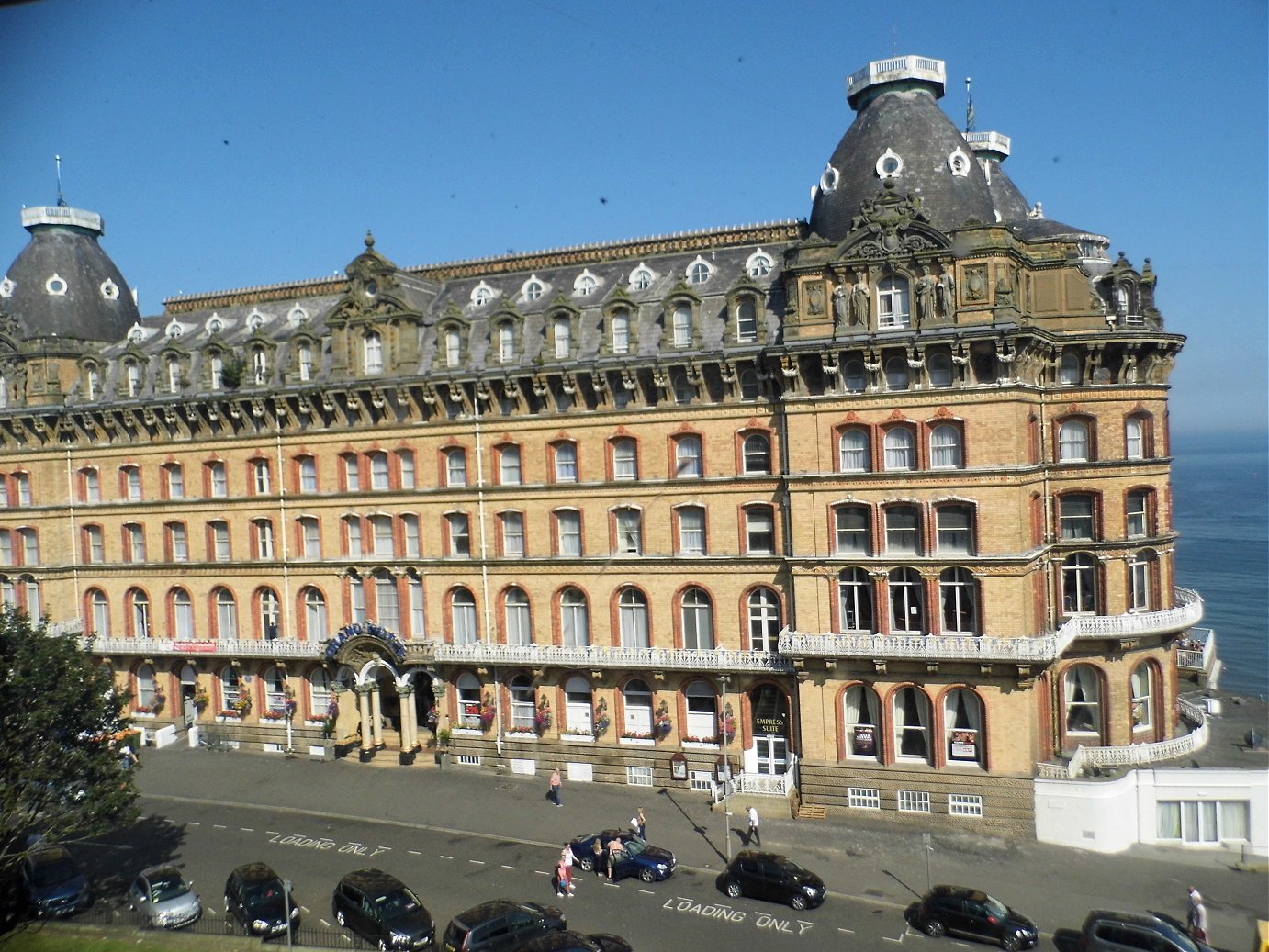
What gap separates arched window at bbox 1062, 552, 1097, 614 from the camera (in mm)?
44844

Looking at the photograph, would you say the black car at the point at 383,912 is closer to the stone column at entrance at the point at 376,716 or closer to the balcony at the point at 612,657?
the balcony at the point at 612,657

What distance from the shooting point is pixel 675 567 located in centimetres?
4716

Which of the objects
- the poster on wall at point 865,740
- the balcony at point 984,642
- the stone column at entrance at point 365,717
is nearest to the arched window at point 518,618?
the stone column at entrance at point 365,717

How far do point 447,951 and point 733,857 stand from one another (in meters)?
11.7

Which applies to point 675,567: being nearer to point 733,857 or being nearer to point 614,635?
point 614,635

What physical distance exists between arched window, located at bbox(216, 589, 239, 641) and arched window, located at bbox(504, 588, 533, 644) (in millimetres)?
16051

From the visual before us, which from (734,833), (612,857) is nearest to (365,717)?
(612,857)

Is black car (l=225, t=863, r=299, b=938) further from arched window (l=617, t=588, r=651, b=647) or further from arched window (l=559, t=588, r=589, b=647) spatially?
arched window (l=617, t=588, r=651, b=647)

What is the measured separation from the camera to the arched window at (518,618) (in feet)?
165

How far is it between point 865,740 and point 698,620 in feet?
29.4

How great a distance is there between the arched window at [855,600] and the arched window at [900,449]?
4514 millimetres

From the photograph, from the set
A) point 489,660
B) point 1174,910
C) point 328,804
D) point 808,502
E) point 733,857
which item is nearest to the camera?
point 1174,910

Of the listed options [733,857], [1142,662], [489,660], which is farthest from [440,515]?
[1142,662]

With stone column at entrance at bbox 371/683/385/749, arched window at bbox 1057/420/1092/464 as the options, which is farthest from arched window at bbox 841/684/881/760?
stone column at entrance at bbox 371/683/385/749
